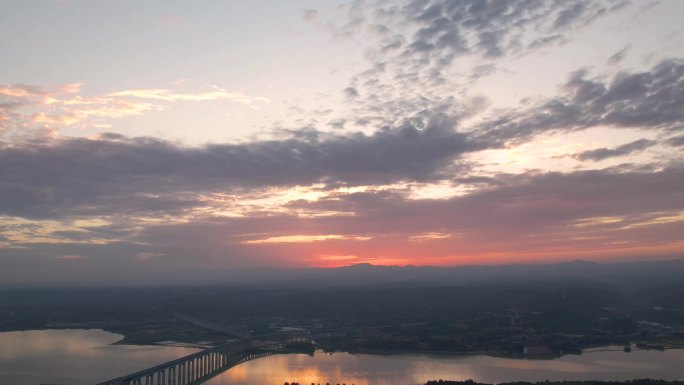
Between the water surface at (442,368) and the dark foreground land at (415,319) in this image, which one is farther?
the dark foreground land at (415,319)

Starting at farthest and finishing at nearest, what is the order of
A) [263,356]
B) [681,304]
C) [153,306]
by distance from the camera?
1. [153,306]
2. [681,304]
3. [263,356]

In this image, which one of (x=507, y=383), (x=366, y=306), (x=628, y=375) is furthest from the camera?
(x=366, y=306)

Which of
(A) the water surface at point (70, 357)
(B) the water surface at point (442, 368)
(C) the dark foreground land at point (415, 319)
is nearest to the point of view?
(B) the water surface at point (442, 368)

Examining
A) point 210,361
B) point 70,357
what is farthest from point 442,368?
point 70,357

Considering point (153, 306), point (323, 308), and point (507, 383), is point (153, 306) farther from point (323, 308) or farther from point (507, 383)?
point (507, 383)

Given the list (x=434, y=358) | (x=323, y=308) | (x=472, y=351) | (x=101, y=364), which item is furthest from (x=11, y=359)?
(x=323, y=308)

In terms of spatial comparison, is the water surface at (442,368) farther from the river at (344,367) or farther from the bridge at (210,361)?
the bridge at (210,361)

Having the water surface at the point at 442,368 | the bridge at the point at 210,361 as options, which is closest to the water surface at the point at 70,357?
the bridge at the point at 210,361
